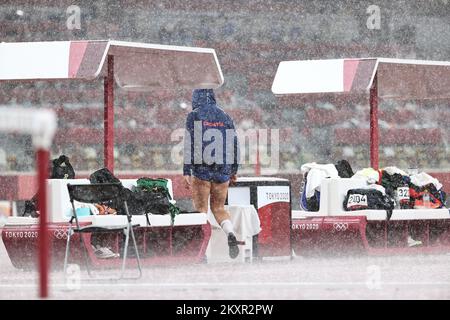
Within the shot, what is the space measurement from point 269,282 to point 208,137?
268 centimetres

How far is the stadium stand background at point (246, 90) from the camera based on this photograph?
88.3 ft

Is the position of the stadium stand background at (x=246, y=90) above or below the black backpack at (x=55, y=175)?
above

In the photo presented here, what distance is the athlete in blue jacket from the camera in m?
13.1

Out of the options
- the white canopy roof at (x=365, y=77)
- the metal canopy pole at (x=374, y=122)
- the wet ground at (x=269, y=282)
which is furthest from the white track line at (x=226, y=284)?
the metal canopy pole at (x=374, y=122)

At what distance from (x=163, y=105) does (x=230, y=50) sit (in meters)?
2.09

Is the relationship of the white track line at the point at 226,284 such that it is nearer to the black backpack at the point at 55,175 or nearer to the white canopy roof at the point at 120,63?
the black backpack at the point at 55,175

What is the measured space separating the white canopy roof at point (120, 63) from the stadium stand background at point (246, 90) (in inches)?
416

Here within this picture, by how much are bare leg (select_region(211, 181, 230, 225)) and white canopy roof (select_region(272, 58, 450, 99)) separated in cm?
231

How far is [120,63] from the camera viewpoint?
50.9ft

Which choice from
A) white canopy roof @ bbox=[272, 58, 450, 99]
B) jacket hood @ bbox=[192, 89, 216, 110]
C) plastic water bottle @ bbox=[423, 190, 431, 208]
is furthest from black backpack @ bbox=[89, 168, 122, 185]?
plastic water bottle @ bbox=[423, 190, 431, 208]

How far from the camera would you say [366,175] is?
14.6 meters

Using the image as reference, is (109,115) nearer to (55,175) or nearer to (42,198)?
(55,175)
